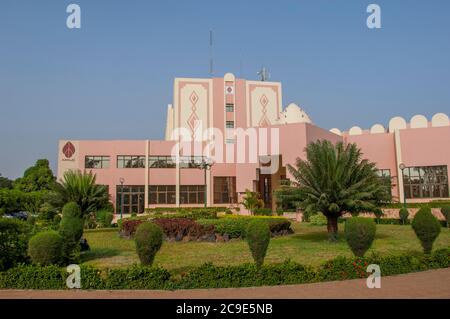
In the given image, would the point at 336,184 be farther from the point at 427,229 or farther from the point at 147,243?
the point at 147,243

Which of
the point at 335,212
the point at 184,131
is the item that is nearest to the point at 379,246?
the point at 335,212

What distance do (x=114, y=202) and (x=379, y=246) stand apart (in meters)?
25.6

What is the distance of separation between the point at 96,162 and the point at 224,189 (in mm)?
11641

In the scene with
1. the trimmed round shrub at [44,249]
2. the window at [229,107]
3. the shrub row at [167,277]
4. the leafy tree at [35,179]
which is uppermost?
the window at [229,107]

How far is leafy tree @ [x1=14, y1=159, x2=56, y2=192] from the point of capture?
150 ft

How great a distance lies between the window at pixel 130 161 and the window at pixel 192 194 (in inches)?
169

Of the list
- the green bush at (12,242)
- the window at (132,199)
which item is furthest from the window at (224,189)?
the green bush at (12,242)

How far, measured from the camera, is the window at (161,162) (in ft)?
117

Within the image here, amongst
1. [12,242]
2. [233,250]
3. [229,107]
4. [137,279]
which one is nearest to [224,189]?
[229,107]

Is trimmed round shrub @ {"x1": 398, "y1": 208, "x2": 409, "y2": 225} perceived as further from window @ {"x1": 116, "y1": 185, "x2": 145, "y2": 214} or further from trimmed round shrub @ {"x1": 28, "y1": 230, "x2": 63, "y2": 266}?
window @ {"x1": 116, "y1": 185, "x2": 145, "y2": 214}

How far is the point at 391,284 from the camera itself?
7699 mm

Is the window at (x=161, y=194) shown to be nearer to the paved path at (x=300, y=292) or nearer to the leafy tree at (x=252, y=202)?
the leafy tree at (x=252, y=202)

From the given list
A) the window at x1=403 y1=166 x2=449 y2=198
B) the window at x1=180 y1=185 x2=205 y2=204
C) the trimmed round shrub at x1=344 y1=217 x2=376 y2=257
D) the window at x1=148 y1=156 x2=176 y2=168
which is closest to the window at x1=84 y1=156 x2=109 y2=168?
the window at x1=148 y1=156 x2=176 y2=168
